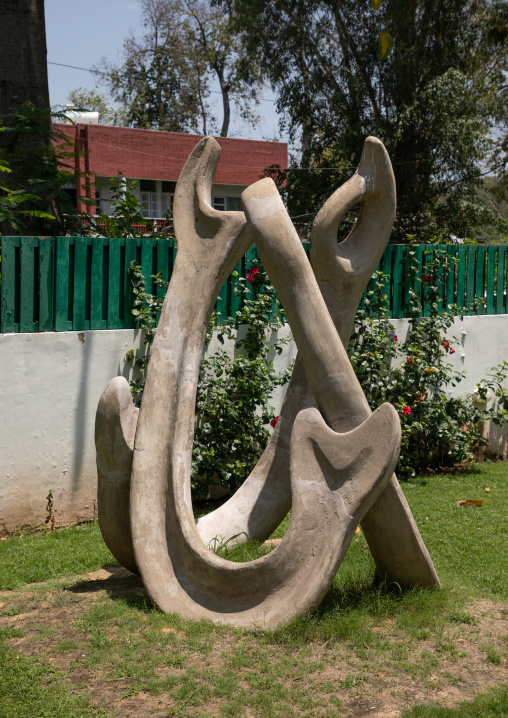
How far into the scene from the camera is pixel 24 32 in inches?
317

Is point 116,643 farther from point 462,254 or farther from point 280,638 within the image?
point 462,254

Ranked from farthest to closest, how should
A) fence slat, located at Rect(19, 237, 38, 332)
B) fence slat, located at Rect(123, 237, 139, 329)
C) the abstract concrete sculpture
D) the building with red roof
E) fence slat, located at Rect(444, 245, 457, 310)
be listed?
the building with red roof
fence slat, located at Rect(444, 245, 457, 310)
fence slat, located at Rect(123, 237, 139, 329)
fence slat, located at Rect(19, 237, 38, 332)
the abstract concrete sculpture

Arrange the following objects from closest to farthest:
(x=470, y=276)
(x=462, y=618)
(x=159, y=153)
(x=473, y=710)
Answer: (x=473, y=710)
(x=462, y=618)
(x=470, y=276)
(x=159, y=153)

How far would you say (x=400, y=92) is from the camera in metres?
18.2

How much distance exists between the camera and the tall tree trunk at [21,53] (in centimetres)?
798

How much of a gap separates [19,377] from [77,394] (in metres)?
0.52

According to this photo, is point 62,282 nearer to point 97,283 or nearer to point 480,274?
point 97,283

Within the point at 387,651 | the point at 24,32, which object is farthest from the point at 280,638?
the point at 24,32

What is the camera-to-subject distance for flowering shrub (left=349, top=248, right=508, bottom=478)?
25.8 ft

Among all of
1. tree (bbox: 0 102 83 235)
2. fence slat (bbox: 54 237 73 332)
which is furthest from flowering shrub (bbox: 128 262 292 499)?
tree (bbox: 0 102 83 235)

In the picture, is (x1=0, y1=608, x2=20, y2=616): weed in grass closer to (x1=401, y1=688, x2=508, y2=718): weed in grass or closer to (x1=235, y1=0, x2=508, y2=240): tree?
(x1=401, y1=688, x2=508, y2=718): weed in grass

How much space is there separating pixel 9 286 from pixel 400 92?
1466 cm

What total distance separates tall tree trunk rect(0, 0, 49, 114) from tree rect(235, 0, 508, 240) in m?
10.9

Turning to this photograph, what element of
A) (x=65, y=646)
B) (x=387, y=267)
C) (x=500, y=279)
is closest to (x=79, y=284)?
(x=65, y=646)
